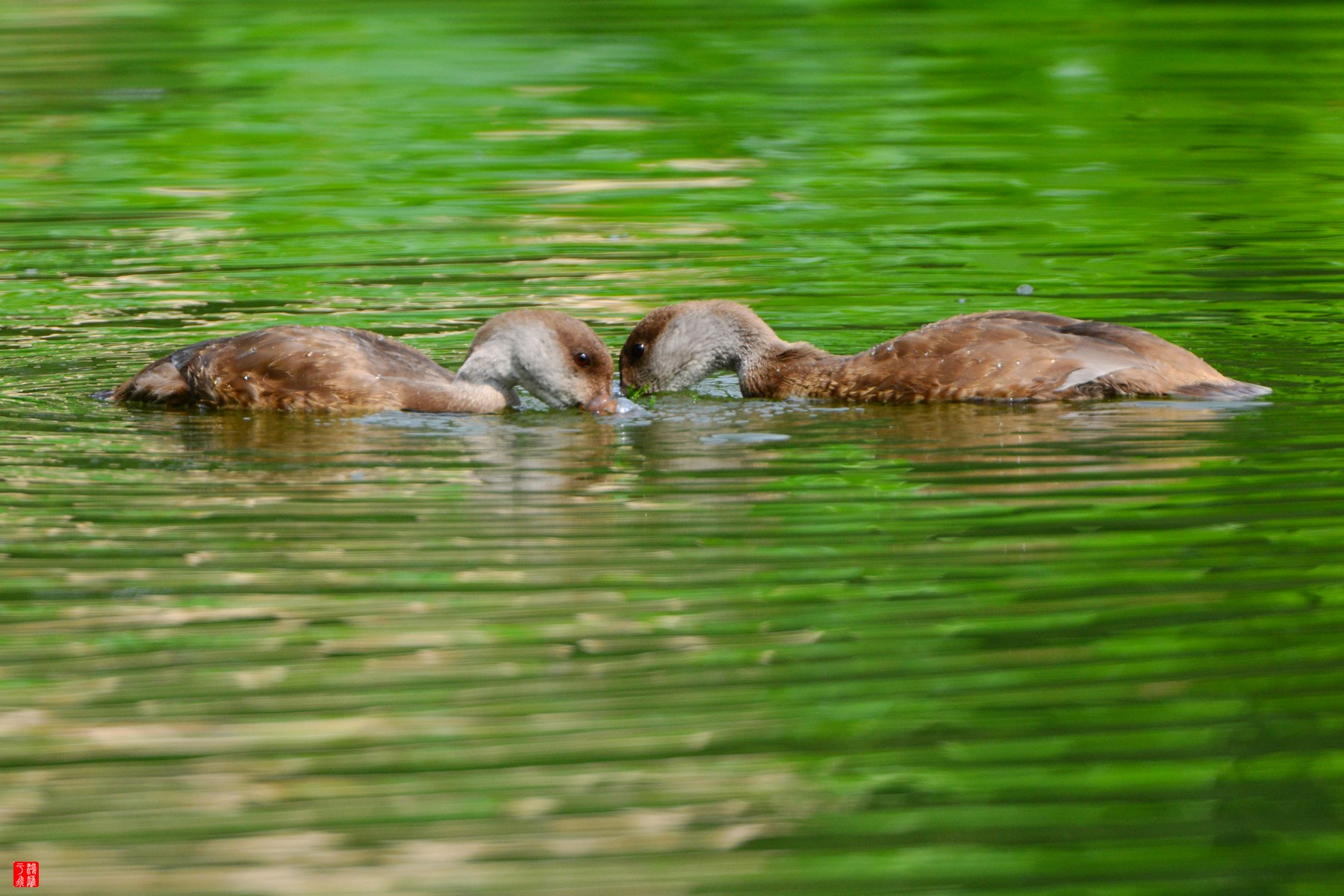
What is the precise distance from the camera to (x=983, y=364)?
9.26 meters

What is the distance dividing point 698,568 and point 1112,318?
5.21m

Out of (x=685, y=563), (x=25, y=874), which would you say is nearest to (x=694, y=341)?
(x=685, y=563)

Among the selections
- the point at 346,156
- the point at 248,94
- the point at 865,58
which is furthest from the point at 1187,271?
the point at 248,94

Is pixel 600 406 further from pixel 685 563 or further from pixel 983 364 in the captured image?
pixel 685 563

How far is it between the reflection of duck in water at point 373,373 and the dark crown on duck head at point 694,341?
2.49 ft

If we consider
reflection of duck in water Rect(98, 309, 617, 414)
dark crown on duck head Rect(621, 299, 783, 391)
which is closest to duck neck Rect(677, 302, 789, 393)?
dark crown on duck head Rect(621, 299, 783, 391)

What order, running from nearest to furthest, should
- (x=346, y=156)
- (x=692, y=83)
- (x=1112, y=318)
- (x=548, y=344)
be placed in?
(x=548, y=344), (x=1112, y=318), (x=346, y=156), (x=692, y=83)

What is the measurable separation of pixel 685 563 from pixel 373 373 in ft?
11.1

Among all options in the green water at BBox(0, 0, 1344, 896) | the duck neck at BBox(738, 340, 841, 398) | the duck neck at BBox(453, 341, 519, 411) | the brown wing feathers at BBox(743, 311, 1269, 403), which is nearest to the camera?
the green water at BBox(0, 0, 1344, 896)

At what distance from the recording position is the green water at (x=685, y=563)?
458 cm

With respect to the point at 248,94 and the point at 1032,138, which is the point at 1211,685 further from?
the point at 248,94

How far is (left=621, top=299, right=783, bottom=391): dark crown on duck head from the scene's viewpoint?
1031cm

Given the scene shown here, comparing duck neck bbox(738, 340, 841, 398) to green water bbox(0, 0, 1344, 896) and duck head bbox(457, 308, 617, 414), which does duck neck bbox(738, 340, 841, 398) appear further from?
duck head bbox(457, 308, 617, 414)

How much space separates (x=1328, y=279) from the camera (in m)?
11.4
